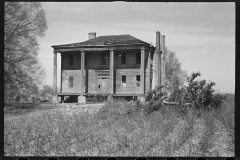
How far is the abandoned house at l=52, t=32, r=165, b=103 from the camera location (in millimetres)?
24969

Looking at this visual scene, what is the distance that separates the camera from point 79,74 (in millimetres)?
27734

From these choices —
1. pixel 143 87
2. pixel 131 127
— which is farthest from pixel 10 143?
pixel 143 87

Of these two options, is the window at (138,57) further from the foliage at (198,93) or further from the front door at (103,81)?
the foliage at (198,93)

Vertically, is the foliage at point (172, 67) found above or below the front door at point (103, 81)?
above

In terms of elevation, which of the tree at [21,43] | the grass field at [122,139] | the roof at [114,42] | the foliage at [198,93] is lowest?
the grass field at [122,139]

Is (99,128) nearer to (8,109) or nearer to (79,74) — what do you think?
(8,109)

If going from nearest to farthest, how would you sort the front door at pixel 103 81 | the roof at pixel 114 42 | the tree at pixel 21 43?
the tree at pixel 21 43 → the roof at pixel 114 42 → the front door at pixel 103 81

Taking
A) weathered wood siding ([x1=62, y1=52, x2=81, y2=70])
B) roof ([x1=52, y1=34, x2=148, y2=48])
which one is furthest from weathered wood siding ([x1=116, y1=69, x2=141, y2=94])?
weathered wood siding ([x1=62, y1=52, x2=81, y2=70])

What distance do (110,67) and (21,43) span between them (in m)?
15.7

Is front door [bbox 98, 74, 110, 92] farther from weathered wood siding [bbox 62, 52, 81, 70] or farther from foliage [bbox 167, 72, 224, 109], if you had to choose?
foliage [bbox 167, 72, 224, 109]

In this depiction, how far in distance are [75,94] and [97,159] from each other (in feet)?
64.5

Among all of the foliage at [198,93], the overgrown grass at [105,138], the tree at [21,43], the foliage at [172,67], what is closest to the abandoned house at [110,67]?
the foliage at [172,67]

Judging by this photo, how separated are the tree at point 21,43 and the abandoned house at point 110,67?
14.1 meters

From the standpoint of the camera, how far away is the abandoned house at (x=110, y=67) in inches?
983
